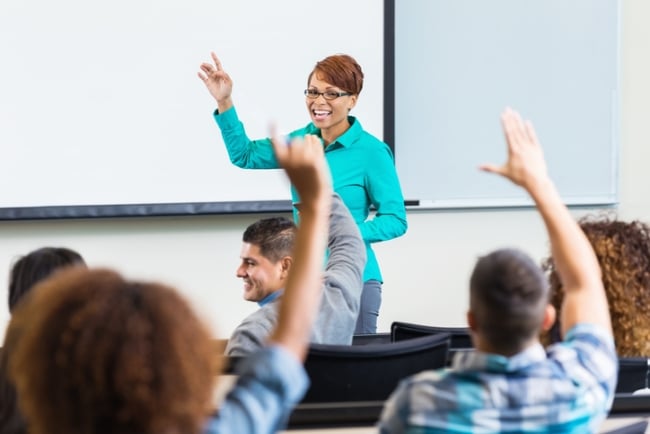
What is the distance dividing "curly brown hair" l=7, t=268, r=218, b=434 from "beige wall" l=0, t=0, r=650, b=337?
3.98 m

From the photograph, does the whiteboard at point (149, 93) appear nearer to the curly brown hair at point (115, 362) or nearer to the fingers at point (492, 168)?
the fingers at point (492, 168)

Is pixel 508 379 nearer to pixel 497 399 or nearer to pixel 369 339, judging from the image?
pixel 497 399

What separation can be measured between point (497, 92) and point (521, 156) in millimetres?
3843

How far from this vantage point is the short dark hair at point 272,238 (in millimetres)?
3078

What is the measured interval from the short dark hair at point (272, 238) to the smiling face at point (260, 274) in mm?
14

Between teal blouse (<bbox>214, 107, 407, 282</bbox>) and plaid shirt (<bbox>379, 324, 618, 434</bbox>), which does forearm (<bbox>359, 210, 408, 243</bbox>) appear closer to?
teal blouse (<bbox>214, 107, 407, 282</bbox>)

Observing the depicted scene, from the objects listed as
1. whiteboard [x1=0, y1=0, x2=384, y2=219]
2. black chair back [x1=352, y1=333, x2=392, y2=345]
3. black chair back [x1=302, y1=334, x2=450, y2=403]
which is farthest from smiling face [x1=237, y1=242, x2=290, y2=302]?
whiteboard [x1=0, y1=0, x2=384, y2=219]

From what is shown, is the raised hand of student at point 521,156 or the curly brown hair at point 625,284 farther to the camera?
the curly brown hair at point 625,284

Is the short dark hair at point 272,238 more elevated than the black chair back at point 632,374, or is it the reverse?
the short dark hair at point 272,238

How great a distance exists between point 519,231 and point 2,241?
2542 millimetres

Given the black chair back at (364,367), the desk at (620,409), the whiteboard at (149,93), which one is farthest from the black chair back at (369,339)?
the whiteboard at (149,93)

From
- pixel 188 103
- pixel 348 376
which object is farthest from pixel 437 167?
pixel 348 376

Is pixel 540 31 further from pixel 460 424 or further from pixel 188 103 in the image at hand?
pixel 460 424

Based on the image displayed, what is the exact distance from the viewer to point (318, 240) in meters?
1.36
